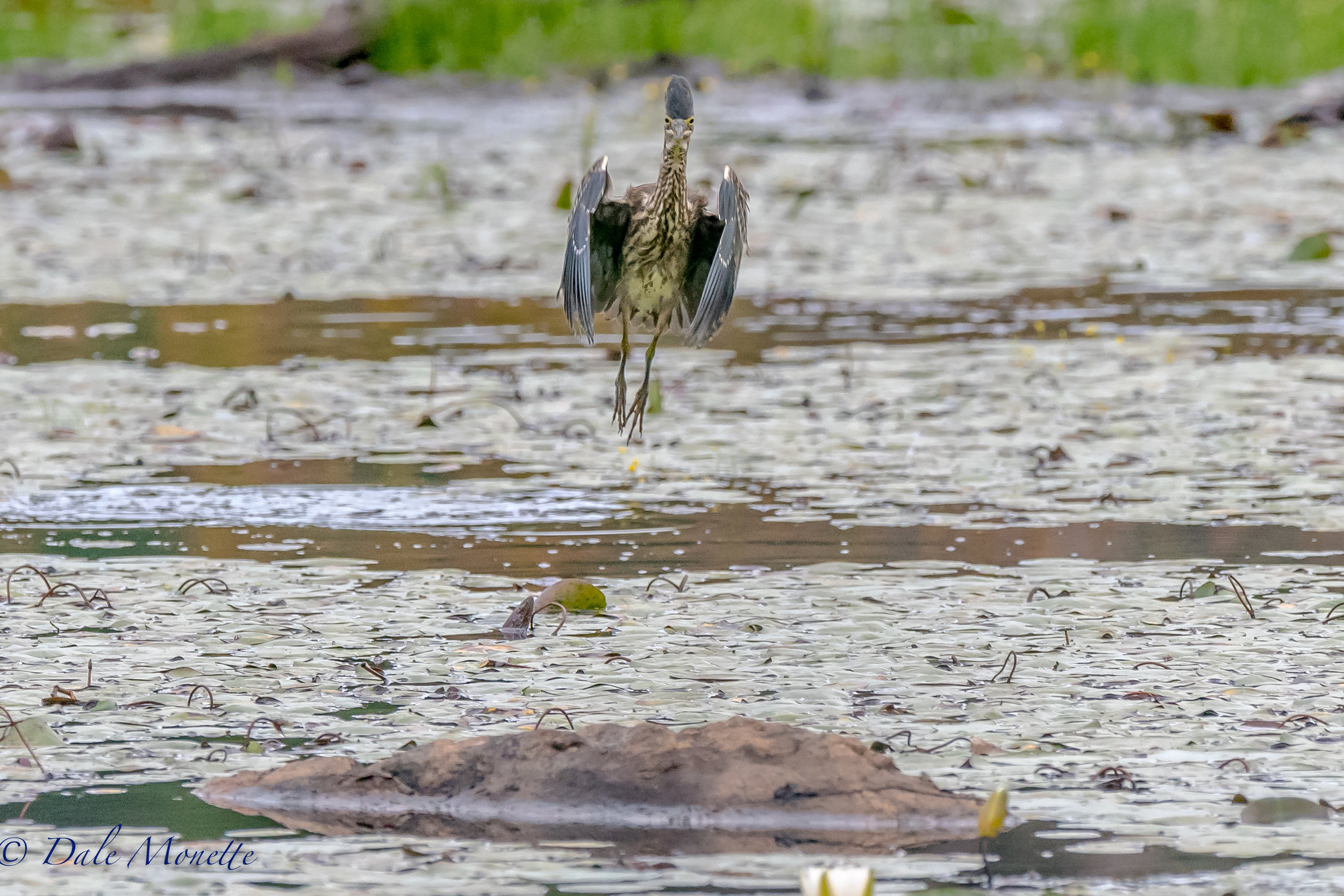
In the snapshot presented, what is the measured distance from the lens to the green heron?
5188mm

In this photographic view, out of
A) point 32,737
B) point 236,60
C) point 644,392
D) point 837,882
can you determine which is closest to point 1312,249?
point 644,392

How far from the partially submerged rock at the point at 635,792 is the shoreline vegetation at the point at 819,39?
15.3 metres

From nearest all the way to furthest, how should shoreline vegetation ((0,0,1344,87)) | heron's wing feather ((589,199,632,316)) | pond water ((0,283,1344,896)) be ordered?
pond water ((0,283,1344,896)) < heron's wing feather ((589,199,632,316)) < shoreline vegetation ((0,0,1344,87))

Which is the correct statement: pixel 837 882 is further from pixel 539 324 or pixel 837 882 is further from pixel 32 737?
pixel 539 324

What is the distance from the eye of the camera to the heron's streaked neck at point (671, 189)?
525cm

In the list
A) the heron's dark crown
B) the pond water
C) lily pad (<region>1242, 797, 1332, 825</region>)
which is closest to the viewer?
lily pad (<region>1242, 797, 1332, 825</region>)

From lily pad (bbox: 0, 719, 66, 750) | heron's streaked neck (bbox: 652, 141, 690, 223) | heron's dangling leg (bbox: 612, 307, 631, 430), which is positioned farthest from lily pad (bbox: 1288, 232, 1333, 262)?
lily pad (bbox: 0, 719, 66, 750)

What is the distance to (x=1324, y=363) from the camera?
721 centimetres

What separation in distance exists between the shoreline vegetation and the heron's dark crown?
13371 mm

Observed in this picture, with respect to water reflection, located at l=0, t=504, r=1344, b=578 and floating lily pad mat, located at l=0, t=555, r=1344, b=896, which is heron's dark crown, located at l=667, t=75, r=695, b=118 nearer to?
water reflection, located at l=0, t=504, r=1344, b=578

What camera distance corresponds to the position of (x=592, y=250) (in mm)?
5648

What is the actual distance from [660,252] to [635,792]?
2.41 m

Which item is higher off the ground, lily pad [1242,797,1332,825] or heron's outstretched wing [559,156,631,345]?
heron's outstretched wing [559,156,631,345]

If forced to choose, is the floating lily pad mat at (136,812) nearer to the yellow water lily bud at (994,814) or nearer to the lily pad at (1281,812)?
the yellow water lily bud at (994,814)
